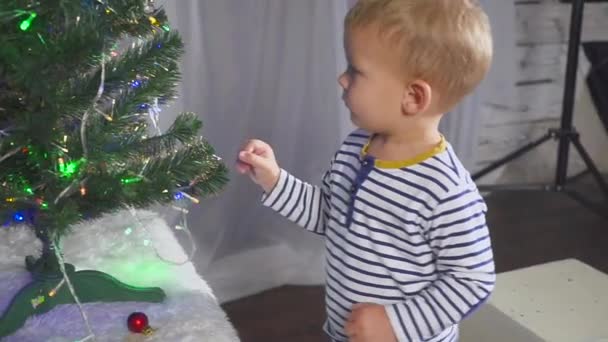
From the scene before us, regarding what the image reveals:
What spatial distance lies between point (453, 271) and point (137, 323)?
1.50 feet

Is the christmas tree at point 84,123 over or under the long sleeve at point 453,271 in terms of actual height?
over

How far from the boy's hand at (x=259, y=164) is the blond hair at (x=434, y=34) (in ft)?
0.81

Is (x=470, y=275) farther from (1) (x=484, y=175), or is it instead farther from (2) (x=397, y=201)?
(1) (x=484, y=175)

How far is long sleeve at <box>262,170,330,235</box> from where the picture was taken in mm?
966

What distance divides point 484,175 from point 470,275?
5.53ft

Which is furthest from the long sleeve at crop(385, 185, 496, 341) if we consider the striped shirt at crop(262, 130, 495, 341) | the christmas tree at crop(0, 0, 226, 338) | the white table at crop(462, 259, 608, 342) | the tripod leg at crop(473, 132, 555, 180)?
the tripod leg at crop(473, 132, 555, 180)

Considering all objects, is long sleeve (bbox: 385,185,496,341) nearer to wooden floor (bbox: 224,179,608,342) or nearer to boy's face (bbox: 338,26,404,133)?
boy's face (bbox: 338,26,404,133)

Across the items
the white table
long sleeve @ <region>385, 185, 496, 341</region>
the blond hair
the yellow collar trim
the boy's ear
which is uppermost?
the blond hair

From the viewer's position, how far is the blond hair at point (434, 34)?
0.75 meters

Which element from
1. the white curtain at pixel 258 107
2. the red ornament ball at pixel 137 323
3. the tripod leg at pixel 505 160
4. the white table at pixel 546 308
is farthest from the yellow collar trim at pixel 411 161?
the tripod leg at pixel 505 160

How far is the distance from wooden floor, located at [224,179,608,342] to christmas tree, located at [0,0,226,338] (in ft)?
2.84

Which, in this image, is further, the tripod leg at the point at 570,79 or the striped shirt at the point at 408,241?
the tripod leg at the point at 570,79

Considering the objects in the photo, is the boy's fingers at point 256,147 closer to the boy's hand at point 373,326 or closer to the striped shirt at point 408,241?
the striped shirt at point 408,241

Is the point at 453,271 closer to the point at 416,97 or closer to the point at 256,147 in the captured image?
the point at 416,97
